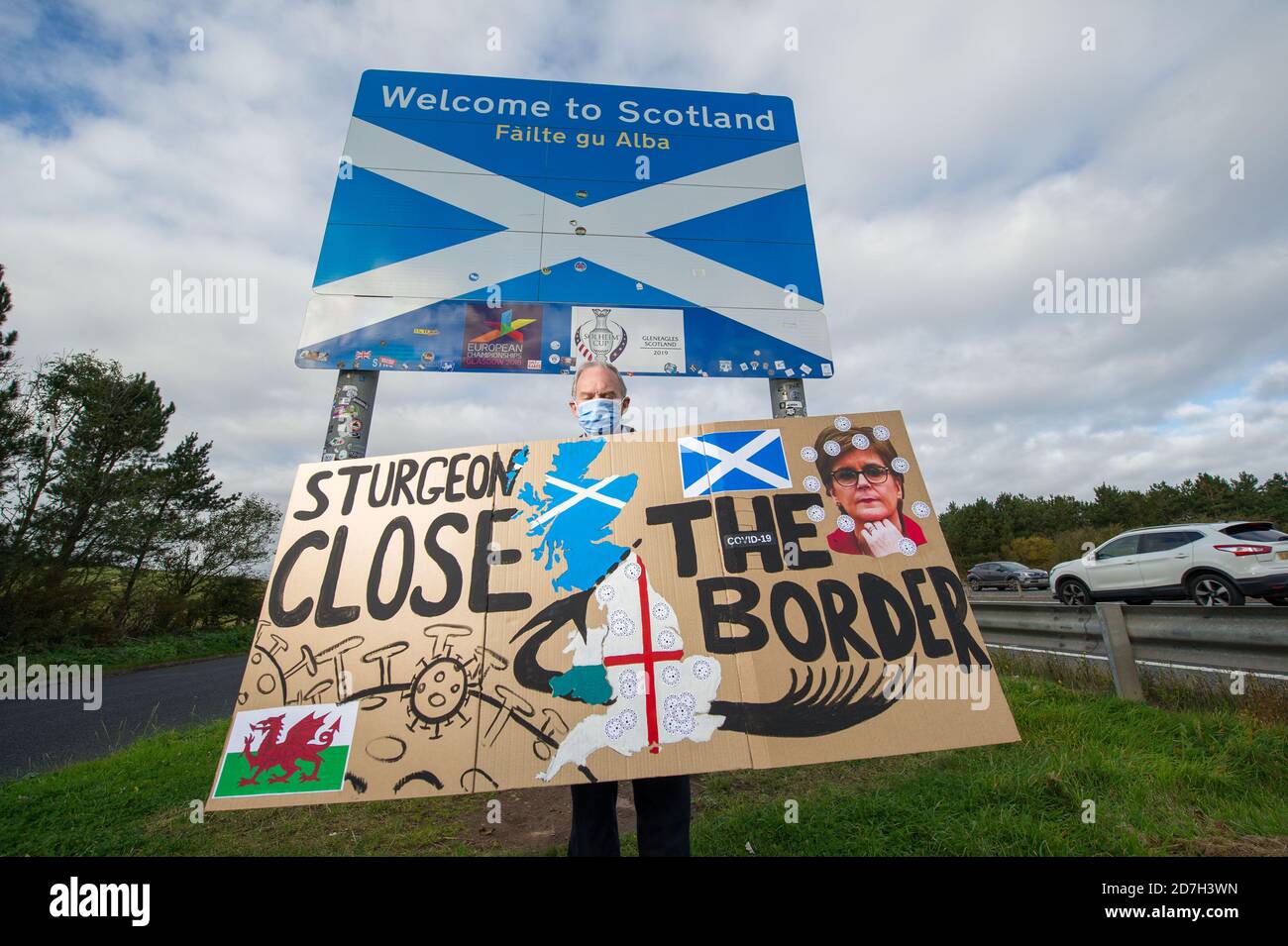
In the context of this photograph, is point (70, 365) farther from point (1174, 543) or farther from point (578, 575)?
point (1174, 543)

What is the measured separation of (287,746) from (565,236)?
2921 millimetres

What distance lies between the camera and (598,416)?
7.12 feet

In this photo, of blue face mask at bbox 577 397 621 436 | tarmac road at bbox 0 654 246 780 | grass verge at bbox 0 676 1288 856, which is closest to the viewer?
grass verge at bbox 0 676 1288 856

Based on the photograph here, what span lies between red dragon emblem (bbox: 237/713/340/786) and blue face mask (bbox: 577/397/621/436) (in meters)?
1.29

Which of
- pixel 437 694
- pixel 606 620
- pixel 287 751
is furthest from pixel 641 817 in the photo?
pixel 287 751

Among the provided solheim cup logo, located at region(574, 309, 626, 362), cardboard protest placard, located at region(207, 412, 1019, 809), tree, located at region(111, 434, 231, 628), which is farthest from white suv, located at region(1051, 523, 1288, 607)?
tree, located at region(111, 434, 231, 628)

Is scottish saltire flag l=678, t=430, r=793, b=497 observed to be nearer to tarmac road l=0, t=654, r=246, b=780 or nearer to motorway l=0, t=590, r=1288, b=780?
motorway l=0, t=590, r=1288, b=780

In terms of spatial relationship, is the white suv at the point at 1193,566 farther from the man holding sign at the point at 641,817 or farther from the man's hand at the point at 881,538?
the man holding sign at the point at 641,817

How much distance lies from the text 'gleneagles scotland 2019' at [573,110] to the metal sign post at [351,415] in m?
1.97

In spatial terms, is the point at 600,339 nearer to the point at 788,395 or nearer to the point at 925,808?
the point at 788,395

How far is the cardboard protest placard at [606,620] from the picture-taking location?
1.38 metres

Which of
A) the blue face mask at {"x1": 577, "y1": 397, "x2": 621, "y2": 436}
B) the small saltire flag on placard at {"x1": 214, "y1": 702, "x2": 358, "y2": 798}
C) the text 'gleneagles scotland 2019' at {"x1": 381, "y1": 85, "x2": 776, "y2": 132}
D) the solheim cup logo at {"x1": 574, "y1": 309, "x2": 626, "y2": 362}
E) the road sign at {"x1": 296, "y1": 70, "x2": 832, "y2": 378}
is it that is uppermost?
the text 'gleneagles scotland 2019' at {"x1": 381, "y1": 85, "x2": 776, "y2": 132}

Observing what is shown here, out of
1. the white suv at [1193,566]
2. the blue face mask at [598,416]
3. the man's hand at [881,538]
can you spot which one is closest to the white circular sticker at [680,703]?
the man's hand at [881,538]

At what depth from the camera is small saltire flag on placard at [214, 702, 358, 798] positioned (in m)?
1.35
